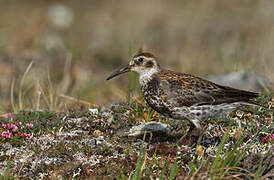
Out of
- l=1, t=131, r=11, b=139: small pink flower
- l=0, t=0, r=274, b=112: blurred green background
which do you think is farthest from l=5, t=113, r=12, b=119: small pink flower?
l=0, t=0, r=274, b=112: blurred green background

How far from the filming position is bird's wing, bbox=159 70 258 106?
7184mm

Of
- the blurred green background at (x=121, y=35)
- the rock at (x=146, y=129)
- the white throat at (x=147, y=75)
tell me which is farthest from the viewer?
the blurred green background at (x=121, y=35)

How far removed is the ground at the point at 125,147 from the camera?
239 inches

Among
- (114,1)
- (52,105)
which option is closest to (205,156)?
(52,105)

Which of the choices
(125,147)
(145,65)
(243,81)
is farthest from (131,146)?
(243,81)

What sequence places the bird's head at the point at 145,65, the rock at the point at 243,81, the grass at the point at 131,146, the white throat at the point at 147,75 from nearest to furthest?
1. the grass at the point at 131,146
2. the white throat at the point at 147,75
3. the bird's head at the point at 145,65
4. the rock at the point at 243,81

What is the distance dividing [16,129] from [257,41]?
12.4m

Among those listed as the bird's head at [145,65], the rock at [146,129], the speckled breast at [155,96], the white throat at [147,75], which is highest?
the bird's head at [145,65]

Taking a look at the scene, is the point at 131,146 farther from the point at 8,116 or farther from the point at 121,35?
the point at 121,35

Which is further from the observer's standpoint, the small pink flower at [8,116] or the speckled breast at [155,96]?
the small pink flower at [8,116]

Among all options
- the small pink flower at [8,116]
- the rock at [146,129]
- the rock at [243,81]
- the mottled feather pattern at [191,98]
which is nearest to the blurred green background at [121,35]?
the rock at [243,81]

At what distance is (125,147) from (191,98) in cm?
119

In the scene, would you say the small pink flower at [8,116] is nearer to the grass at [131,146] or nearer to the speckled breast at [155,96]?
the grass at [131,146]

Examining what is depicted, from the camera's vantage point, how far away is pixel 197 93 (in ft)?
23.9
